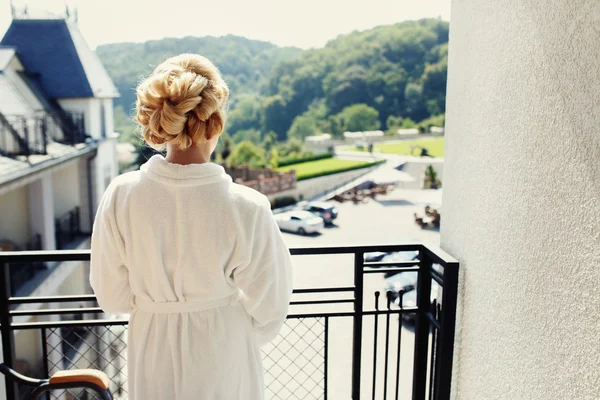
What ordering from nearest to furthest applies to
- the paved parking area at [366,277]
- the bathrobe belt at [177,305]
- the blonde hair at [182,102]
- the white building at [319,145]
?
1. the blonde hair at [182,102]
2. the bathrobe belt at [177,305]
3. the paved parking area at [366,277]
4. the white building at [319,145]

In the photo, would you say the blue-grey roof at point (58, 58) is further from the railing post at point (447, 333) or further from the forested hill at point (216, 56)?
the forested hill at point (216, 56)

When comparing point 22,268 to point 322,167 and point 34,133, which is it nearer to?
point 34,133

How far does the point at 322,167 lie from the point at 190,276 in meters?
27.0

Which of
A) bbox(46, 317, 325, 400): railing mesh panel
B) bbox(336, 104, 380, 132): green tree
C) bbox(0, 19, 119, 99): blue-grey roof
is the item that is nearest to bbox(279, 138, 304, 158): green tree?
bbox(336, 104, 380, 132): green tree

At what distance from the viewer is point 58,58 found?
11.3 meters

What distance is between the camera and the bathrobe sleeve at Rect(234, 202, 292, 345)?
118 centimetres

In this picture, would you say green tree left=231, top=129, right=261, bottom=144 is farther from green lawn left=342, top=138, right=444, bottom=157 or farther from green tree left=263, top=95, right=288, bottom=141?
green lawn left=342, top=138, right=444, bottom=157

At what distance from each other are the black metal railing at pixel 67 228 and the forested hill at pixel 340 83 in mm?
27661

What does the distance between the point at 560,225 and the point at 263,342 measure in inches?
28.2

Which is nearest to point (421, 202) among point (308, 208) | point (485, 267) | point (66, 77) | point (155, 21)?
point (308, 208)

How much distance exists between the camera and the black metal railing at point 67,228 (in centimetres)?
939

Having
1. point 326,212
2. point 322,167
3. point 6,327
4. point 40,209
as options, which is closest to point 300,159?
point 322,167

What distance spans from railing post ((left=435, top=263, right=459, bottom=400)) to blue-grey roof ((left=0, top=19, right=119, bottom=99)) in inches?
422

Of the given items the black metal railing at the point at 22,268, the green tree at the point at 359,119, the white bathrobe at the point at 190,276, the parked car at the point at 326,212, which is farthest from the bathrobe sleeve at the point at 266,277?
the green tree at the point at 359,119
